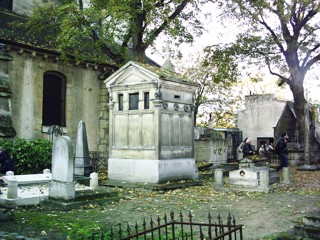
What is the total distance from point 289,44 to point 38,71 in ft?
48.4

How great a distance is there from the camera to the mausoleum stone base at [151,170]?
12133mm

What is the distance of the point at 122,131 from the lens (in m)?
13.2

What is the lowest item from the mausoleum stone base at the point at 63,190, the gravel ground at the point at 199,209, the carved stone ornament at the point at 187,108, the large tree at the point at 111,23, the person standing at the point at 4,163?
the gravel ground at the point at 199,209

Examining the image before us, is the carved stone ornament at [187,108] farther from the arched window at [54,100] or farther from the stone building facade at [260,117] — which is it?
the stone building facade at [260,117]

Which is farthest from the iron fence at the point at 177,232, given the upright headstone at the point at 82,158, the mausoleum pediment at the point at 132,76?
the upright headstone at the point at 82,158

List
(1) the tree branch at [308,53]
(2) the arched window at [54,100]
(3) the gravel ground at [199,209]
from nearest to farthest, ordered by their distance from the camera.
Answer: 1. (3) the gravel ground at [199,209]
2. (2) the arched window at [54,100]
3. (1) the tree branch at [308,53]

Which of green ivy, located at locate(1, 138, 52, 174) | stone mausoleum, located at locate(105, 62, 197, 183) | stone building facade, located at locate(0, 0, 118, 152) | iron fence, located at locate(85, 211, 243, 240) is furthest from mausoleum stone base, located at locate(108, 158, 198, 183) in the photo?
stone building facade, located at locate(0, 0, 118, 152)

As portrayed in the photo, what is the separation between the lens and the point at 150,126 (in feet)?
41.2

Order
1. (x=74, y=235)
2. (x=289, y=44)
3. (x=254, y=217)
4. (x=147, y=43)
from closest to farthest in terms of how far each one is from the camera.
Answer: (x=74, y=235), (x=254, y=217), (x=147, y=43), (x=289, y=44)

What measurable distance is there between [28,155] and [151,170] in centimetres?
577

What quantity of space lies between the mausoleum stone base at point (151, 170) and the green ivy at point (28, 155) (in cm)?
372

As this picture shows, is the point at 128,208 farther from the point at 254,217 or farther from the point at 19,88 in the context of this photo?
the point at 19,88

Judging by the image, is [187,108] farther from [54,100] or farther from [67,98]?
[54,100]

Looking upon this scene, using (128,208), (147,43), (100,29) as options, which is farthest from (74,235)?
(147,43)
